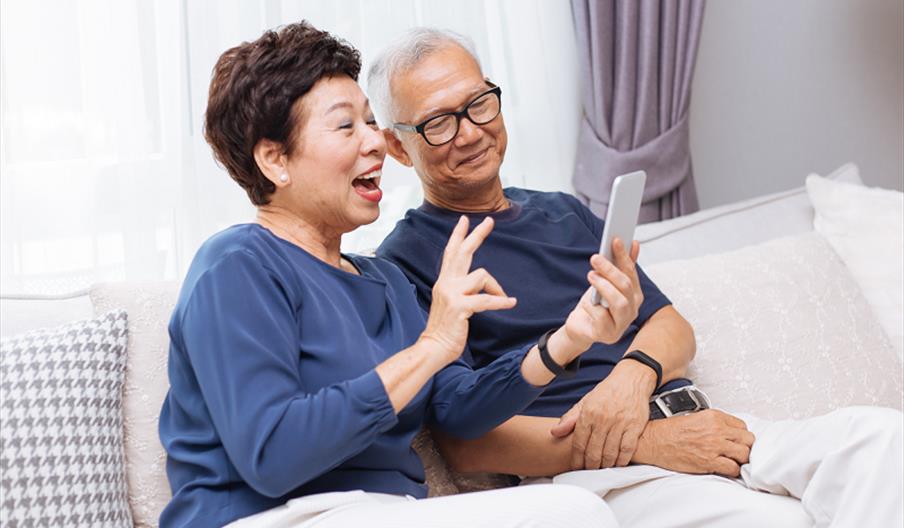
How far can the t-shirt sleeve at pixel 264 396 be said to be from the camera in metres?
1.40

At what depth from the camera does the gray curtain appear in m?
2.85

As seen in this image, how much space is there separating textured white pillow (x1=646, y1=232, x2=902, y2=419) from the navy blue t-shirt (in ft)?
0.58

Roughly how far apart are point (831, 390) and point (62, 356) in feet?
4.73

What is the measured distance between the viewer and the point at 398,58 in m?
2.06

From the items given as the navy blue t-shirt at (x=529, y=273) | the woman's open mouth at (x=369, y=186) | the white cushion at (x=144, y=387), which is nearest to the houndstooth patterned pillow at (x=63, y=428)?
the white cushion at (x=144, y=387)

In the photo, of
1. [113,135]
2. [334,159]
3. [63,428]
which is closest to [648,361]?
[334,159]

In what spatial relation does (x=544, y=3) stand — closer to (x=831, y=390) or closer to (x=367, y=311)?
(x=831, y=390)

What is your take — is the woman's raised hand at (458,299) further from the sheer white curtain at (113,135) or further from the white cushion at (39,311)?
the sheer white curtain at (113,135)

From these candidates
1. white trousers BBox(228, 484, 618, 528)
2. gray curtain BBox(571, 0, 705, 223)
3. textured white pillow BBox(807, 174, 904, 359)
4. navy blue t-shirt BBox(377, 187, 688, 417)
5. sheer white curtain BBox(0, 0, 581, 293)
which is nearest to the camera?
white trousers BBox(228, 484, 618, 528)

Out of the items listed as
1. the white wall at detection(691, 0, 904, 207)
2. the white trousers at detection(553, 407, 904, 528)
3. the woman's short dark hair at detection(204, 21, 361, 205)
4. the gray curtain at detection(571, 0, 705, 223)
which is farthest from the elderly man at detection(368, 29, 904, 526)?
the white wall at detection(691, 0, 904, 207)

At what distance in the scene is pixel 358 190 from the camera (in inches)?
66.6

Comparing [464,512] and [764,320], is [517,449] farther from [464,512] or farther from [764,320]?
[764,320]

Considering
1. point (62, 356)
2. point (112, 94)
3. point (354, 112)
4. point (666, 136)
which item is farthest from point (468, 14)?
point (62, 356)

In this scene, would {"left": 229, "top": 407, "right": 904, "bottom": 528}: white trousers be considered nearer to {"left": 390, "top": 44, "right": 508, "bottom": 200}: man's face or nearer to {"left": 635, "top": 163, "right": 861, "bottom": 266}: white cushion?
{"left": 390, "top": 44, "right": 508, "bottom": 200}: man's face
